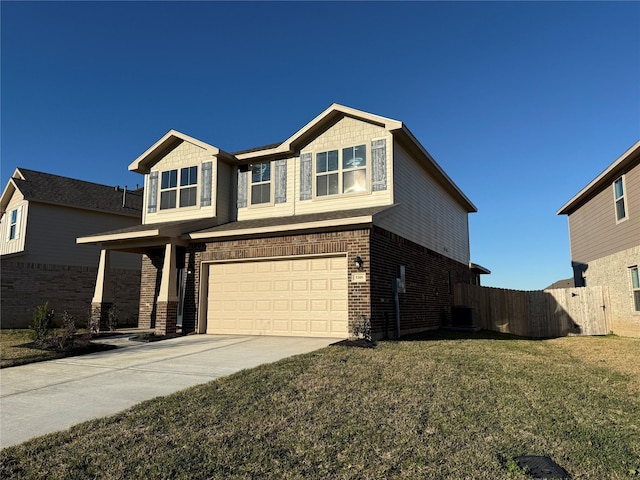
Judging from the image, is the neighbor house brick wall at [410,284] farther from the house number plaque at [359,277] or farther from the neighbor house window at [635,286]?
the neighbor house window at [635,286]

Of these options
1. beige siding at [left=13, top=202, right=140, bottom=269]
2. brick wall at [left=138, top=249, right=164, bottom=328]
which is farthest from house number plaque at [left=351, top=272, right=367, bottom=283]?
beige siding at [left=13, top=202, right=140, bottom=269]

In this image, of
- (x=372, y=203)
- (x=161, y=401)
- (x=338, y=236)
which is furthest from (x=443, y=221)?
(x=161, y=401)

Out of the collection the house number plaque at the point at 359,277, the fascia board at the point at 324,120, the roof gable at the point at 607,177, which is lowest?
the house number plaque at the point at 359,277

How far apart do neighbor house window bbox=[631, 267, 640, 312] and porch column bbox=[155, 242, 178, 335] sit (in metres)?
14.7

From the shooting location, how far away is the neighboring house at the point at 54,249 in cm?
1869

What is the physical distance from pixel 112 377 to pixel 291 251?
5.98 meters

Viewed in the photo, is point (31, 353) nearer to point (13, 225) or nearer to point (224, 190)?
point (224, 190)

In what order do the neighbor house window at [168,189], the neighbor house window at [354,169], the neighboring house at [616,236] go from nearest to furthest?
the neighbor house window at [354,169] < the neighboring house at [616,236] < the neighbor house window at [168,189]

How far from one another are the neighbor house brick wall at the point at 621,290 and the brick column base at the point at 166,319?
47.8 feet

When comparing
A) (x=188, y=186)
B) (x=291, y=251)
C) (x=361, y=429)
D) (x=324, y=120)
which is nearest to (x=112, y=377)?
(x=361, y=429)

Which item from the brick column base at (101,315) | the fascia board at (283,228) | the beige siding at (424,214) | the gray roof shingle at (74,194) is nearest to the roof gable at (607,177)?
the beige siding at (424,214)

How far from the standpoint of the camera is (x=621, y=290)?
1470cm

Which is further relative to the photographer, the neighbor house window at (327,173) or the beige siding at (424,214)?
the neighbor house window at (327,173)

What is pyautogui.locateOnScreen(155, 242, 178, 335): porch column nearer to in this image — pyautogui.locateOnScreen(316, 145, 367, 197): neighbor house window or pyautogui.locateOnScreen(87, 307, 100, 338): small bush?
pyautogui.locateOnScreen(87, 307, 100, 338): small bush
